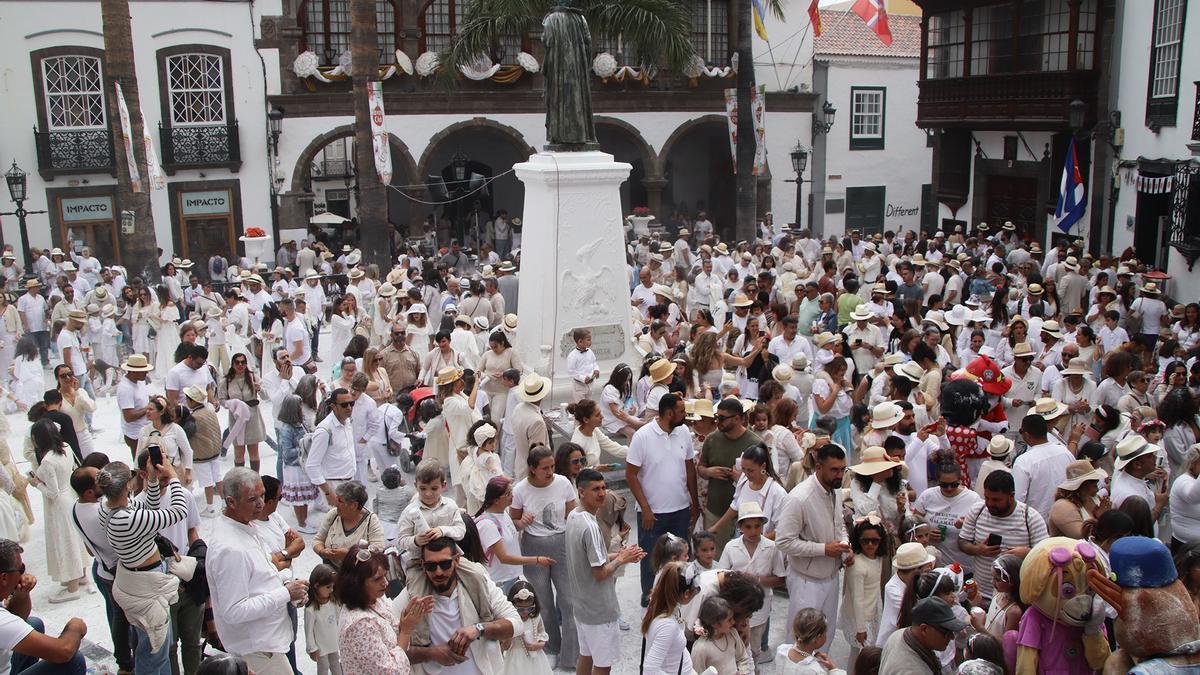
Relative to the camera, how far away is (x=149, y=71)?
24.2 m

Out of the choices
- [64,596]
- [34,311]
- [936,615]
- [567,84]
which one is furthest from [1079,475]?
[34,311]

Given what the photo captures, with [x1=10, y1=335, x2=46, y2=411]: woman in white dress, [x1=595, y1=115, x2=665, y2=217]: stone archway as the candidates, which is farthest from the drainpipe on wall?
[x1=10, y1=335, x2=46, y2=411]: woman in white dress

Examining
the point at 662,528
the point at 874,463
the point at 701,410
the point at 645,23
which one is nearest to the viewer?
the point at 874,463

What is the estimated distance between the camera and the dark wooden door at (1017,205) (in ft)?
74.2

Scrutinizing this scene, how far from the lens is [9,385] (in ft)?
46.9

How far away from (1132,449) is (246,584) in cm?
515

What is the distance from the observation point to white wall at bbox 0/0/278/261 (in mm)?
23250

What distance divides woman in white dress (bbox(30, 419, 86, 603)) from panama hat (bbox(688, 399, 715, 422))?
4470mm

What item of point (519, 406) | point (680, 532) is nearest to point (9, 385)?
point (519, 406)

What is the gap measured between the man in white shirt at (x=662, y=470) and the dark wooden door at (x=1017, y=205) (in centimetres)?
1653

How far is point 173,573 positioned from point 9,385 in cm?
995

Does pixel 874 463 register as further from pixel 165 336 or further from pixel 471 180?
pixel 471 180

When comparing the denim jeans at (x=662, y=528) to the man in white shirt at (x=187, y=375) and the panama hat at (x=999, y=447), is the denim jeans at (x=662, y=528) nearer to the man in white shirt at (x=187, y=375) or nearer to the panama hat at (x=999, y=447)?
the panama hat at (x=999, y=447)

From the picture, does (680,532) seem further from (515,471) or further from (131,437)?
(131,437)
